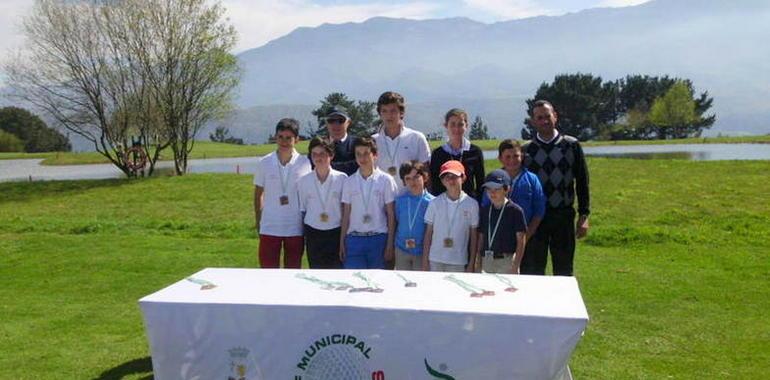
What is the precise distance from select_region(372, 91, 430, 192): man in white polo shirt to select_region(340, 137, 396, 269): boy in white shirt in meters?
0.36

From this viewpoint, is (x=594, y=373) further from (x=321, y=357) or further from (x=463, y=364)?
(x=321, y=357)

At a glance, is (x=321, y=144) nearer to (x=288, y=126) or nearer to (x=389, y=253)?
(x=288, y=126)

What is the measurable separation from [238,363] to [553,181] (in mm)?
2988

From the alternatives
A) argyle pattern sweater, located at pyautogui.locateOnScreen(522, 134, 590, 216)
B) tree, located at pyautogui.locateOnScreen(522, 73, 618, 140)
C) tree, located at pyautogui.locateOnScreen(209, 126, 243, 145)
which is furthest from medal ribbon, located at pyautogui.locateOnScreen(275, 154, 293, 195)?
tree, located at pyautogui.locateOnScreen(209, 126, 243, 145)

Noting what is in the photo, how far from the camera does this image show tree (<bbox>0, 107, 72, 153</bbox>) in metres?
67.6

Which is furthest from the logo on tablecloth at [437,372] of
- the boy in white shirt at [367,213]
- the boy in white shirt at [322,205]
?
the boy in white shirt at [322,205]

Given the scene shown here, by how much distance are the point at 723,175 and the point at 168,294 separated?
1831 centimetres

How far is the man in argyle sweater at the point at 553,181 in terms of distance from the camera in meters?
5.52

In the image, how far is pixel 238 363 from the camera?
379 centimetres

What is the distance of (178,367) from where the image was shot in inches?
154

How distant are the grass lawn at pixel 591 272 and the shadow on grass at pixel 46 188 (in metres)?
1.51

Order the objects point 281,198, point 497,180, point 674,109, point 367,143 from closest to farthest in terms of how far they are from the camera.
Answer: point 497,180 < point 367,143 < point 281,198 < point 674,109

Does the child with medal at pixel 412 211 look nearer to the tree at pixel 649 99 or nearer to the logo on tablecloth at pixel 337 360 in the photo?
the logo on tablecloth at pixel 337 360

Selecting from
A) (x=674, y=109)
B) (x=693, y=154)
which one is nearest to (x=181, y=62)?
(x=693, y=154)
